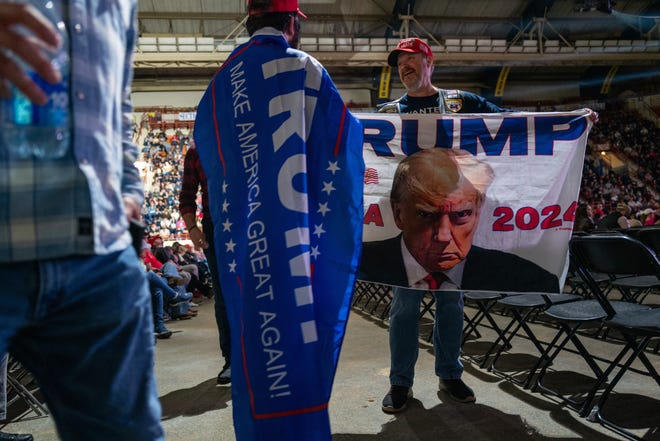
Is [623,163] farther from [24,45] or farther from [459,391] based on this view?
[24,45]

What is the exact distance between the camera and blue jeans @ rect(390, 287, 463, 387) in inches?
88.4

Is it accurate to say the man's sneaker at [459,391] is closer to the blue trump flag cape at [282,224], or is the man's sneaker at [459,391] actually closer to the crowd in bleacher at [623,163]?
the blue trump flag cape at [282,224]

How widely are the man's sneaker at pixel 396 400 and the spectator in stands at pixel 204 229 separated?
36.9 inches

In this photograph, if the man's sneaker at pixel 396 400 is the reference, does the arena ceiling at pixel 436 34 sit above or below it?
above

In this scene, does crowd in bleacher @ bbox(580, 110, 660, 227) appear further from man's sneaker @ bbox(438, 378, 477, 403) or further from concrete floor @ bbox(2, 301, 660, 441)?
man's sneaker @ bbox(438, 378, 477, 403)

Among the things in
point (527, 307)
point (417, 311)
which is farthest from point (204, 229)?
point (527, 307)

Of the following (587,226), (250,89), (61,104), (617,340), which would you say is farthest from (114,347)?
(587,226)

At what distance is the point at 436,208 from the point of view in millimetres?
2363

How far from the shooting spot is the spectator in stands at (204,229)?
8.51 ft

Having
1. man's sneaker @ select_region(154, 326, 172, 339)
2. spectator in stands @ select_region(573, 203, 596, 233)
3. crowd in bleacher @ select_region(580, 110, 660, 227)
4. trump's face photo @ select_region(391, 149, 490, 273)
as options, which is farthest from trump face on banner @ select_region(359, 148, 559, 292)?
crowd in bleacher @ select_region(580, 110, 660, 227)

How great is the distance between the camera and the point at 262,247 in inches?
54.4

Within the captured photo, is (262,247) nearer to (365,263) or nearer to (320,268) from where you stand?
(320,268)

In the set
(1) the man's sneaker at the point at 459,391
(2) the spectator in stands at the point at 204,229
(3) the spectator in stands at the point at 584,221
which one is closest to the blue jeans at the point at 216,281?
(2) the spectator in stands at the point at 204,229

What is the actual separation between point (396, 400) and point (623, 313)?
1.10 m
